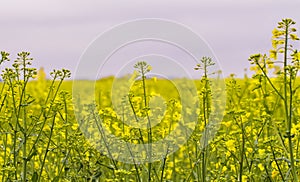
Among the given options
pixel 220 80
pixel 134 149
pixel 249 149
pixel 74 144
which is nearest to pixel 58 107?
pixel 74 144

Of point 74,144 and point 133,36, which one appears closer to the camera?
point 74,144

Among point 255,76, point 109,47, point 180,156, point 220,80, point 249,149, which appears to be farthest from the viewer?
point 180,156

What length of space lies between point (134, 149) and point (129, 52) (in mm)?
1230

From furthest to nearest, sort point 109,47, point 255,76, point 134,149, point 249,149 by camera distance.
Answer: point 109,47 → point 249,149 → point 134,149 → point 255,76

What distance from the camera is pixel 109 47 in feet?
17.4

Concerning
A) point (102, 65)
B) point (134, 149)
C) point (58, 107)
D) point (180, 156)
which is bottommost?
point (180, 156)

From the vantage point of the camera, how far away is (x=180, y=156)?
8.76 m

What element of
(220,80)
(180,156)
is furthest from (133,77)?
(180,156)

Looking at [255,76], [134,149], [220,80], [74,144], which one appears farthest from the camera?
[220,80]

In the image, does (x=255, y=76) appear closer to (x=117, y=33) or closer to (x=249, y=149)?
(x=249, y=149)

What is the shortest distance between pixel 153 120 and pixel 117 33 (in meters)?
1.17

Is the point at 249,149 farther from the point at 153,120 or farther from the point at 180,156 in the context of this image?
the point at 180,156

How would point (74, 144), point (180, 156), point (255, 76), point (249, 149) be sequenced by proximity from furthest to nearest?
1. point (180, 156)
2. point (249, 149)
3. point (74, 144)
4. point (255, 76)

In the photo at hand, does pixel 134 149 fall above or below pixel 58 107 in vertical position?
below
